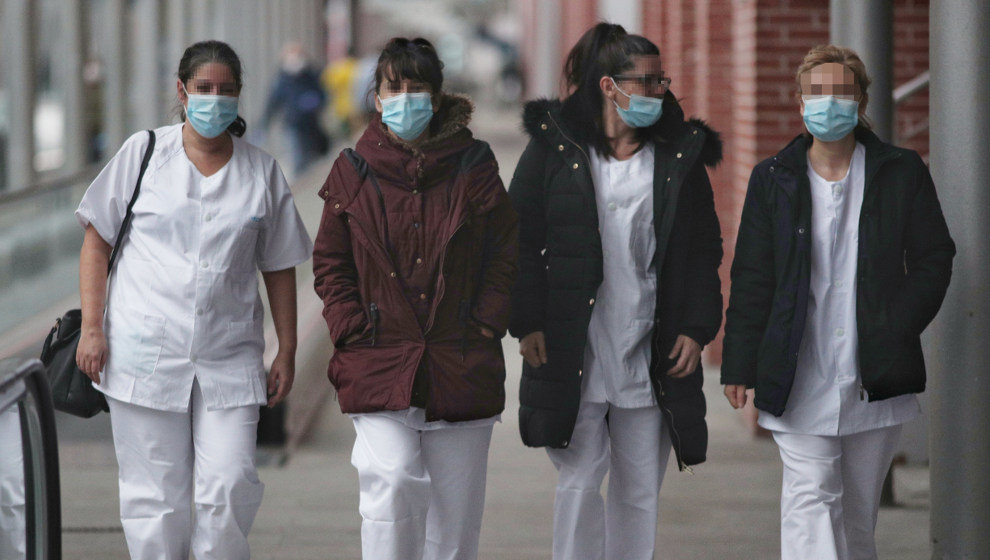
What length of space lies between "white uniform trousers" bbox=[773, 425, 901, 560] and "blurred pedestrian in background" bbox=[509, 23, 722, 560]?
0.29 m

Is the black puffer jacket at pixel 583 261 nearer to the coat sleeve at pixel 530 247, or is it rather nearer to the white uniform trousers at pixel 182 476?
the coat sleeve at pixel 530 247

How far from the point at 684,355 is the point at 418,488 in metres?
0.89

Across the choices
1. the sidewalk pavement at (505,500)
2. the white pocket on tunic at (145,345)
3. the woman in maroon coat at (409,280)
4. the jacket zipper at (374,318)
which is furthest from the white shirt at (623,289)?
the sidewalk pavement at (505,500)

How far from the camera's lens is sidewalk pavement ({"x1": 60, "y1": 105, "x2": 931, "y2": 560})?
6.04m

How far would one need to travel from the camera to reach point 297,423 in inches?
328

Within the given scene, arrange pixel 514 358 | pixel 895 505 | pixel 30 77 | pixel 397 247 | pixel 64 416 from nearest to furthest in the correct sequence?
pixel 397 247 → pixel 895 505 → pixel 64 416 → pixel 514 358 → pixel 30 77

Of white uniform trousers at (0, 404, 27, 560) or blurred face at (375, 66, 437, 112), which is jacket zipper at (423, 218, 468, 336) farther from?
white uniform trousers at (0, 404, 27, 560)

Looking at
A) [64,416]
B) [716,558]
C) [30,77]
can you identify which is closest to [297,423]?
[64,416]

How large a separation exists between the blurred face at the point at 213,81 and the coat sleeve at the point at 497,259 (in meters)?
0.77

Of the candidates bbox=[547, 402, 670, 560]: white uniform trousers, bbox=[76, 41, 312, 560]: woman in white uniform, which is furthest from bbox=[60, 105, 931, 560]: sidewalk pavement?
bbox=[76, 41, 312, 560]: woman in white uniform

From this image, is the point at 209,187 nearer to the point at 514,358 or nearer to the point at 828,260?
the point at 828,260

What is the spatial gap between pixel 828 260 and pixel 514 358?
7300 mm

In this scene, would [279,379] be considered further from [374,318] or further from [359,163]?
[359,163]

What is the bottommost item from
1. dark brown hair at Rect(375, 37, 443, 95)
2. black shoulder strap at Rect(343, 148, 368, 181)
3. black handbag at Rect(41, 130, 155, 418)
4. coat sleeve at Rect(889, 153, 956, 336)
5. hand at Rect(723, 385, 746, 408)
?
hand at Rect(723, 385, 746, 408)
